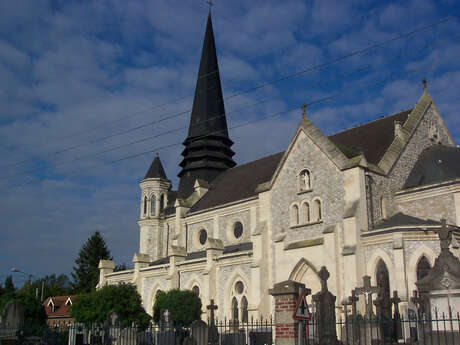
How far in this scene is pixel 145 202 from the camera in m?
46.2

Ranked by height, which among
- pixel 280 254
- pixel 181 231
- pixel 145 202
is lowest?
pixel 280 254

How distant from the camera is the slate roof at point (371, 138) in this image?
96.5 ft

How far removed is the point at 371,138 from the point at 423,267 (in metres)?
10.3

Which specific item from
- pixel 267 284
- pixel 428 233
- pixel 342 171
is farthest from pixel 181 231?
pixel 428 233

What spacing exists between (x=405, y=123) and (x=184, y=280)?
A: 58.4 ft

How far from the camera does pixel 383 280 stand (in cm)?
2280

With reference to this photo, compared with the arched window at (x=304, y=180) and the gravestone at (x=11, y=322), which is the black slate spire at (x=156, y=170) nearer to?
the arched window at (x=304, y=180)

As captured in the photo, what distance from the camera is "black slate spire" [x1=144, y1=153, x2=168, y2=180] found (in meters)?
47.0

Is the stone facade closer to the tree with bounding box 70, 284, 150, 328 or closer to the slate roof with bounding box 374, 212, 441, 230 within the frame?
the slate roof with bounding box 374, 212, 441, 230

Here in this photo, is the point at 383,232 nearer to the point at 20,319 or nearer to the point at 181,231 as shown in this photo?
the point at 20,319

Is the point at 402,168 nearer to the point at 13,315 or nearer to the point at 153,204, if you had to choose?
the point at 13,315

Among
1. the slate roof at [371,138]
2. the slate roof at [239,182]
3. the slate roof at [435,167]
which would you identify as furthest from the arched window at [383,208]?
the slate roof at [239,182]

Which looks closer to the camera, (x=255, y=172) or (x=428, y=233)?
(x=428, y=233)

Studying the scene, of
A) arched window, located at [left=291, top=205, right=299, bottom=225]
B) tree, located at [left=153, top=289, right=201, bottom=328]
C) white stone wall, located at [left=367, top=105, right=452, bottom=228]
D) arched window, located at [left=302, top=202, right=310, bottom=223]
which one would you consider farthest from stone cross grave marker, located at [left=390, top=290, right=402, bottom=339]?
tree, located at [left=153, top=289, right=201, bottom=328]
